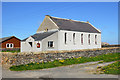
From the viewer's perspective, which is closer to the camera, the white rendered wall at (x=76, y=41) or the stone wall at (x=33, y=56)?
Answer: the stone wall at (x=33, y=56)

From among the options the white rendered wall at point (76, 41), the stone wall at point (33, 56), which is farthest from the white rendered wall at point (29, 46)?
the stone wall at point (33, 56)

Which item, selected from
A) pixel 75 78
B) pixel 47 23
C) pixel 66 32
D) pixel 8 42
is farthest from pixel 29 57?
pixel 8 42

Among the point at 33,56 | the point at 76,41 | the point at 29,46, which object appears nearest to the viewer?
the point at 33,56

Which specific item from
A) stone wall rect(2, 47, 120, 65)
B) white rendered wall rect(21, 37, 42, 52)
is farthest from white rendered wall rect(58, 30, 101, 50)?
stone wall rect(2, 47, 120, 65)

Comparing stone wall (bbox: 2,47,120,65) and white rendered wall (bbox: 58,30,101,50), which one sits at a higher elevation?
white rendered wall (bbox: 58,30,101,50)

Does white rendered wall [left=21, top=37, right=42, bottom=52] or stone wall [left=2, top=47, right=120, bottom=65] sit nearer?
stone wall [left=2, top=47, right=120, bottom=65]

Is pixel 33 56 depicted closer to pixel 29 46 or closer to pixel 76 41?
pixel 29 46

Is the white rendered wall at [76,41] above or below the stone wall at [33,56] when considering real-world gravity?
above

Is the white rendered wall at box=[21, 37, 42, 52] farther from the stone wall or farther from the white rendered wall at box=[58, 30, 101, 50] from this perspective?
the stone wall

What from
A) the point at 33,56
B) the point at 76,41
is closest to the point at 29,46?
the point at 76,41

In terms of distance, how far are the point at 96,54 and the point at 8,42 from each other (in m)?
33.2

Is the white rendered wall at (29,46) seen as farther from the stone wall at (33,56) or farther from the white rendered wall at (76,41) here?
the stone wall at (33,56)

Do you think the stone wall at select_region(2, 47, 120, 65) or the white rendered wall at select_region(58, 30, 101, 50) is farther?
the white rendered wall at select_region(58, 30, 101, 50)

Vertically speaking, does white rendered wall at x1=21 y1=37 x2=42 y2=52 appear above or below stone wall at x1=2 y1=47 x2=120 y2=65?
above
